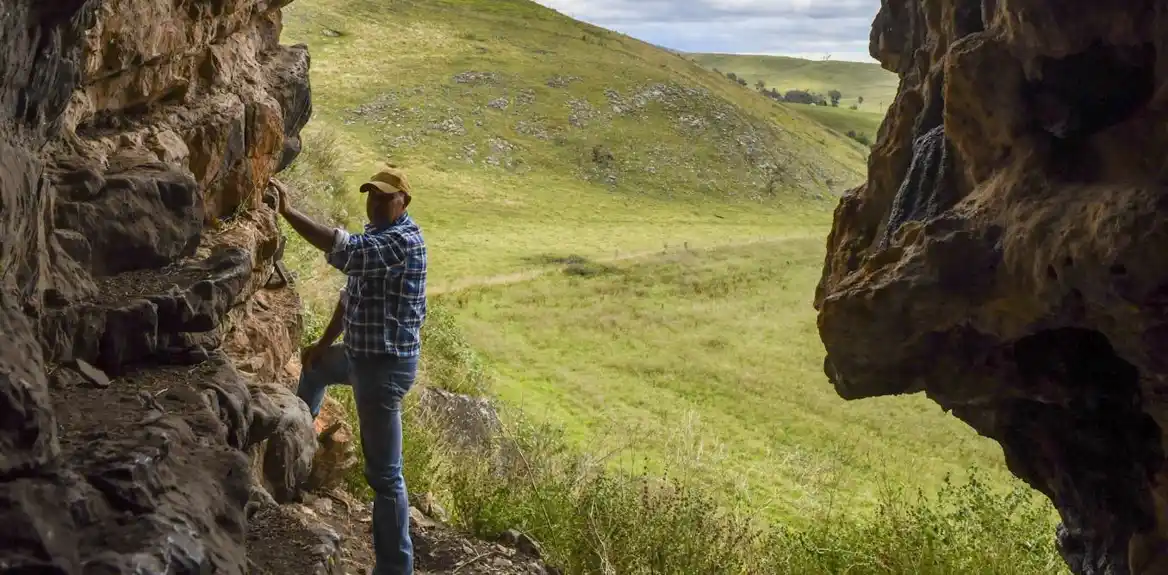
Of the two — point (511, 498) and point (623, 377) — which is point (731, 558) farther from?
point (623, 377)

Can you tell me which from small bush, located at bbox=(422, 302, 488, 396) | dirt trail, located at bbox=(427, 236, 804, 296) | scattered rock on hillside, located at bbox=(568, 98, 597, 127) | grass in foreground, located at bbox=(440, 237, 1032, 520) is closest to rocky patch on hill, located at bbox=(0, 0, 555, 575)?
grass in foreground, located at bbox=(440, 237, 1032, 520)

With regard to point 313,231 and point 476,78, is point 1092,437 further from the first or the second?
point 476,78

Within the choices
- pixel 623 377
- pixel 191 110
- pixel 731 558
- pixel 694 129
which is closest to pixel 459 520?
pixel 731 558

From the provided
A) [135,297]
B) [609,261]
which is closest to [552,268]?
[609,261]

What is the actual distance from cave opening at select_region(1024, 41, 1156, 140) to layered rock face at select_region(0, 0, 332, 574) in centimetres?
473

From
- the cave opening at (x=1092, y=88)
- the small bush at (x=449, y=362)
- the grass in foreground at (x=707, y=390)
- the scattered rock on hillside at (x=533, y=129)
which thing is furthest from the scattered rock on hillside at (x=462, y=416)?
the scattered rock on hillside at (x=533, y=129)

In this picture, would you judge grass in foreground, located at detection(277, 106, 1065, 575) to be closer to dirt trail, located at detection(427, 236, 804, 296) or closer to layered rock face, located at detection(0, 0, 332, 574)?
layered rock face, located at detection(0, 0, 332, 574)

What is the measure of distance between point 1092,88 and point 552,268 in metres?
27.6

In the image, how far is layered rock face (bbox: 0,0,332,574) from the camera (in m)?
3.13

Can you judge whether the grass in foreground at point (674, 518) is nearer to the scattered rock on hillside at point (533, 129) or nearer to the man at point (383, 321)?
the man at point (383, 321)

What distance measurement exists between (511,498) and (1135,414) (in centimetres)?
522

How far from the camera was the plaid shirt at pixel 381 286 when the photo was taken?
5.35 m

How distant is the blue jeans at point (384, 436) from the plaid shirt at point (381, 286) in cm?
11

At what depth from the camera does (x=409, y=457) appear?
9.04 m
